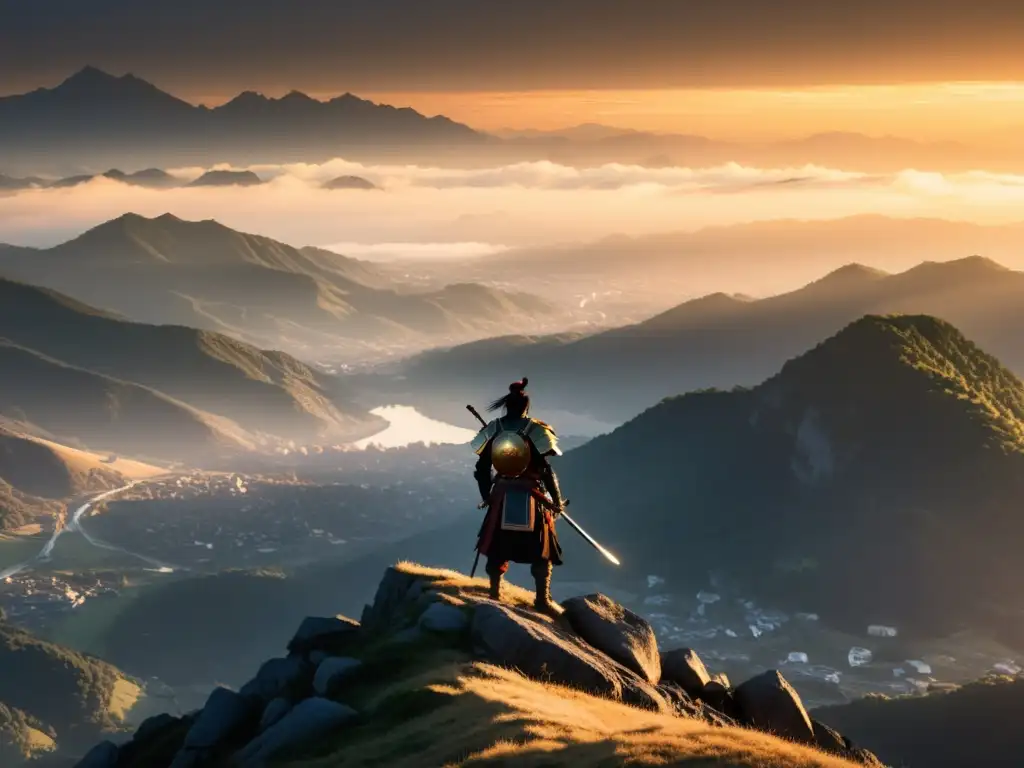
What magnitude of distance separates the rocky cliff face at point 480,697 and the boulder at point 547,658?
0.05m

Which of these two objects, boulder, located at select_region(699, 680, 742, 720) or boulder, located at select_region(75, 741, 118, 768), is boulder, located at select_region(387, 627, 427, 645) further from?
boulder, located at select_region(75, 741, 118, 768)

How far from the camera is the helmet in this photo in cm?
4212

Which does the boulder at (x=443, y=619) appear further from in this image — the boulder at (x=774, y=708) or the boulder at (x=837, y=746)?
the boulder at (x=837, y=746)

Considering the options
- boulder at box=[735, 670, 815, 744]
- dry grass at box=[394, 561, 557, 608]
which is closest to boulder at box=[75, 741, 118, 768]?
dry grass at box=[394, 561, 557, 608]

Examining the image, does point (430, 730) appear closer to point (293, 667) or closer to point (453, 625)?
point (453, 625)

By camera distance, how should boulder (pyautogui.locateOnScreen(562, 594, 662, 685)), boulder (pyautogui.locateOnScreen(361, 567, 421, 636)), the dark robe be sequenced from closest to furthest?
the dark robe
boulder (pyautogui.locateOnScreen(562, 594, 662, 685))
boulder (pyautogui.locateOnScreen(361, 567, 421, 636))

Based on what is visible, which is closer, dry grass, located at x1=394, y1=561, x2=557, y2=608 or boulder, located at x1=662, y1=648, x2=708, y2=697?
boulder, located at x1=662, y1=648, x2=708, y2=697

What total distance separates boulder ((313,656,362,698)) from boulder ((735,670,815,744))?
1581 centimetres

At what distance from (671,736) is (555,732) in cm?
329

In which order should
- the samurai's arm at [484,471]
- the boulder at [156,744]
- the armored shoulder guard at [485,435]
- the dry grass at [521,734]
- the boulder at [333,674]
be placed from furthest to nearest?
1. the boulder at [156,744]
2. the samurai's arm at [484,471]
3. the armored shoulder guard at [485,435]
4. the boulder at [333,674]
5. the dry grass at [521,734]

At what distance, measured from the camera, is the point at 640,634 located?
45281mm

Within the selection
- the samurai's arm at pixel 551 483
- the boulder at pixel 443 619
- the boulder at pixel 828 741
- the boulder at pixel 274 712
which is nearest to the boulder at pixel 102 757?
the boulder at pixel 274 712

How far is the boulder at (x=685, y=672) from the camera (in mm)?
44438

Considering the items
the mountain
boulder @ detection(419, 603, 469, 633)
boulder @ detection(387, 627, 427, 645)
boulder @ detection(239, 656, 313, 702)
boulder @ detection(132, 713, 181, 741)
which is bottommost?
the mountain
